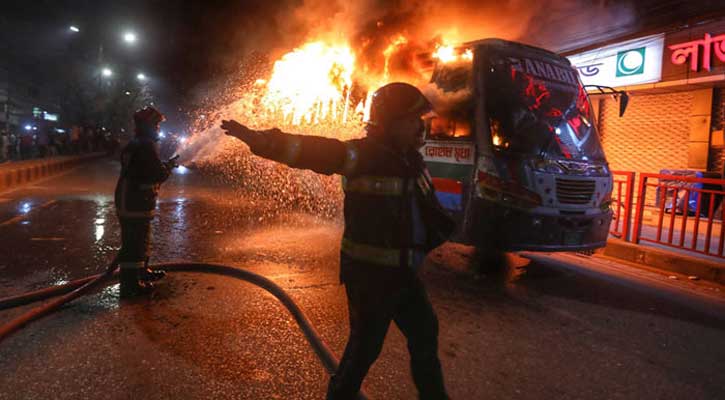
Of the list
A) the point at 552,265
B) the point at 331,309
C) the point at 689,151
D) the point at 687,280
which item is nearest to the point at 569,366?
the point at 331,309

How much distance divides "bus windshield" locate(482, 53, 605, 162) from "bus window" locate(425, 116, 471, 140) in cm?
32

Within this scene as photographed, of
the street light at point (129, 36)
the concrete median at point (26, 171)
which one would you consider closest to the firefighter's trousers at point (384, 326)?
the concrete median at point (26, 171)

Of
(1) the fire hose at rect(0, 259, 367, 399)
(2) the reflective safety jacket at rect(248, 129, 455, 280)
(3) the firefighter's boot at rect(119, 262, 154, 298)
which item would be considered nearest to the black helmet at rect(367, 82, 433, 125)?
(2) the reflective safety jacket at rect(248, 129, 455, 280)

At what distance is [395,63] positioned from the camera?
8930mm

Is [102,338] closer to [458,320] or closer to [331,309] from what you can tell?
[331,309]

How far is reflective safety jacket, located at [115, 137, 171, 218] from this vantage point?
14.3ft

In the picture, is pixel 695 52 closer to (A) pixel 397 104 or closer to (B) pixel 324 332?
(B) pixel 324 332

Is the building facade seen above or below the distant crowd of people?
above

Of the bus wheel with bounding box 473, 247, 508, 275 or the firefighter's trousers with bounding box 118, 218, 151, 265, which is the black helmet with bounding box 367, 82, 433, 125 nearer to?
the firefighter's trousers with bounding box 118, 218, 151, 265

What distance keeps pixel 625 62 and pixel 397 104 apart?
1095 cm

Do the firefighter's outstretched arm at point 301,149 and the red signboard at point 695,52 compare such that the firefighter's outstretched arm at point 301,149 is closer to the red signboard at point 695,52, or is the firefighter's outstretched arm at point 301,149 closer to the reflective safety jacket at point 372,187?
the reflective safety jacket at point 372,187

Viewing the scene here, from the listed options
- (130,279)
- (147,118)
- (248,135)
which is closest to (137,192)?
(147,118)

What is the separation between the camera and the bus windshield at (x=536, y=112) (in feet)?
18.4

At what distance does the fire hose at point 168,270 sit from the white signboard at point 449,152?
263 cm
